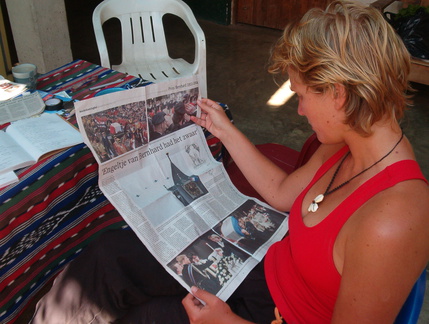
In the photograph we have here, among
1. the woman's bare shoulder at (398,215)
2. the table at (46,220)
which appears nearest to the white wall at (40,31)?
the table at (46,220)

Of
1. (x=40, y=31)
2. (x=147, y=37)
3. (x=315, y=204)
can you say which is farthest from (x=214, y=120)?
(x=40, y=31)

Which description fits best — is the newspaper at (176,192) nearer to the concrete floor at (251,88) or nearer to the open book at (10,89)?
the open book at (10,89)

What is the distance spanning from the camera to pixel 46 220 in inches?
45.1

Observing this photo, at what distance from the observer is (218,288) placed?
41.4 inches

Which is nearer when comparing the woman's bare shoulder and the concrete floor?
the woman's bare shoulder

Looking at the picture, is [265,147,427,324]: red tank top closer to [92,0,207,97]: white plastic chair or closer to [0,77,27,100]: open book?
[0,77,27,100]: open book

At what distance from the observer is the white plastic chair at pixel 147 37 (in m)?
2.38

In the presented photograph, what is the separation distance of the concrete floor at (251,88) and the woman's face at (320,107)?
122 cm

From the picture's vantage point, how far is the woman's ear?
0.83 m

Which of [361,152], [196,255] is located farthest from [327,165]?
[196,255]

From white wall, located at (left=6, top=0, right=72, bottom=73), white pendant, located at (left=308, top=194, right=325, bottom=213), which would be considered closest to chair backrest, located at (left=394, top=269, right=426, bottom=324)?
white pendant, located at (left=308, top=194, right=325, bottom=213)

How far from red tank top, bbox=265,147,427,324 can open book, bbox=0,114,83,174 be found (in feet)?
2.11

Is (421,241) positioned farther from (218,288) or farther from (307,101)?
(218,288)

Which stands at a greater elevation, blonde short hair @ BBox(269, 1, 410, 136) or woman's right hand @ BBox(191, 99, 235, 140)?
blonde short hair @ BBox(269, 1, 410, 136)
